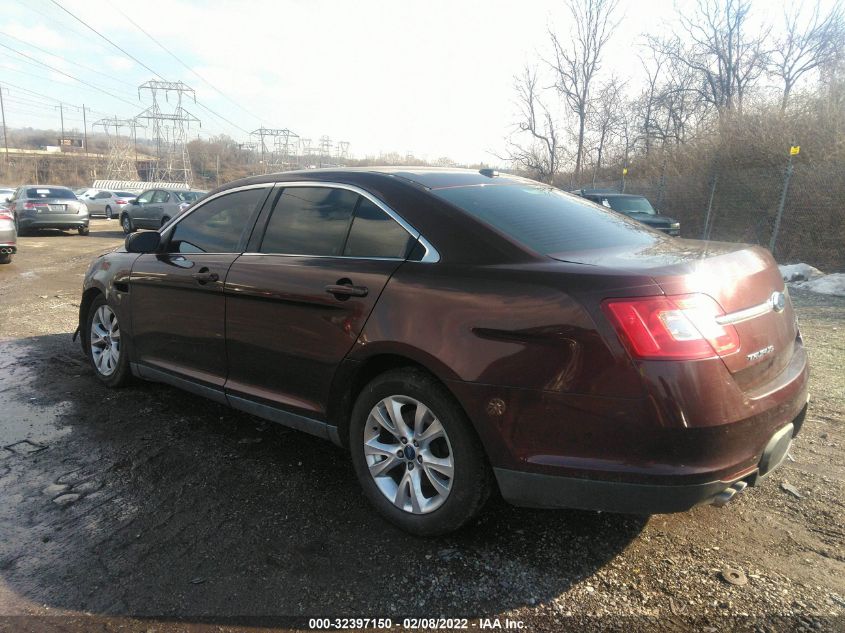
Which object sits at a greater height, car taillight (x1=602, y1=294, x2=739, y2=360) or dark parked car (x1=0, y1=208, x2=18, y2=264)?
car taillight (x1=602, y1=294, x2=739, y2=360)

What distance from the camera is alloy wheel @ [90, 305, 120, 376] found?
471 centimetres

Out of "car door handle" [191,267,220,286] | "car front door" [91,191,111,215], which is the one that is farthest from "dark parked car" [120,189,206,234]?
"car door handle" [191,267,220,286]

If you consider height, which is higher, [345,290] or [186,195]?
[186,195]

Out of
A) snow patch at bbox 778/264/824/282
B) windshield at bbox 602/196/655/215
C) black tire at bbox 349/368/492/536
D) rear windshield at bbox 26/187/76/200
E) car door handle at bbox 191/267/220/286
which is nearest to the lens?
black tire at bbox 349/368/492/536

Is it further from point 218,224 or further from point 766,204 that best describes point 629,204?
point 218,224

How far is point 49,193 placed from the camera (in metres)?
19.2

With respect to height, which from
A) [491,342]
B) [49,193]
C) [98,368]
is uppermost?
[49,193]

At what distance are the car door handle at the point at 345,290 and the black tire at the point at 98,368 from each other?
2.36 metres

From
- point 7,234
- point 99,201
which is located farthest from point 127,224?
point 99,201

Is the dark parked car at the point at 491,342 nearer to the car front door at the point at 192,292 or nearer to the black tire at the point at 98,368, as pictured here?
the car front door at the point at 192,292

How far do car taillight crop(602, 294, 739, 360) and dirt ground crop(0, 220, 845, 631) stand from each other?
97 cm

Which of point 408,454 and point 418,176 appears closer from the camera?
point 408,454

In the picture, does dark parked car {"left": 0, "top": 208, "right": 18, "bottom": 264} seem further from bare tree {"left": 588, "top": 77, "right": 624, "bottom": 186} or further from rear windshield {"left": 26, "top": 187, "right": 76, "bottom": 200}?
bare tree {"left": 588, "top": 77, "right": 624, "bottom": 186}

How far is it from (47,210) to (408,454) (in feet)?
66.0
